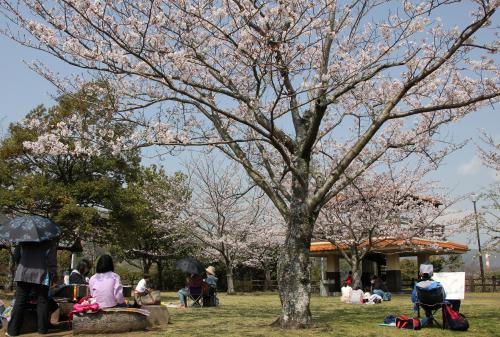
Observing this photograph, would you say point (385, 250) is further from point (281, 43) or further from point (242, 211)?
point (281, 43)

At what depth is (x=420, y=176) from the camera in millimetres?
22203

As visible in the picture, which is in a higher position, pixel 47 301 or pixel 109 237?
pixel 109 237

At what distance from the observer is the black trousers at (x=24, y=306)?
22.3 ft

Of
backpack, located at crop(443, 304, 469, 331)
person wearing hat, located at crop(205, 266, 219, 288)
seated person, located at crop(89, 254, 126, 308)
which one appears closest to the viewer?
seated person, located at crop(89, 254, 126, 308)

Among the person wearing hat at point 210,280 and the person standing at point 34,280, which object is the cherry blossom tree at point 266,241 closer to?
the person wearing hat at point 210,280

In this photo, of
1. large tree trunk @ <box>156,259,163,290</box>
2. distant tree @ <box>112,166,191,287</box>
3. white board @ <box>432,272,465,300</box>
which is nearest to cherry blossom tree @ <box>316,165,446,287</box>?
distant tree @ <box>112,166,191,287</box>

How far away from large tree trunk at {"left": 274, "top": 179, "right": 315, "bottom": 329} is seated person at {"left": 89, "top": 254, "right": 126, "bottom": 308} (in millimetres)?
2534

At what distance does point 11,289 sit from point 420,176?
65.1ft

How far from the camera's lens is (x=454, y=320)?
7.43 metres

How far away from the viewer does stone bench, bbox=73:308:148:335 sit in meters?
6.70

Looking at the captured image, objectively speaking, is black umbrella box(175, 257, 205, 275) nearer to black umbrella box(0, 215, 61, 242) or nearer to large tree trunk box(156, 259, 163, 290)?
black umbrella box(0, 215, 61, 242)

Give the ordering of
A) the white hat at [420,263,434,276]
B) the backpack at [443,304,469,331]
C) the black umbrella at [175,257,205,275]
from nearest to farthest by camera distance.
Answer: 1. the backpack at [443,304,469,331]
2. the white hat at [420,263,434,276]
3. the black umbrella at [175,257,205,275]

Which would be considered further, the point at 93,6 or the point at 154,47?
the point at 154,47

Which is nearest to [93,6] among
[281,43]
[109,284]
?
[281,43]
